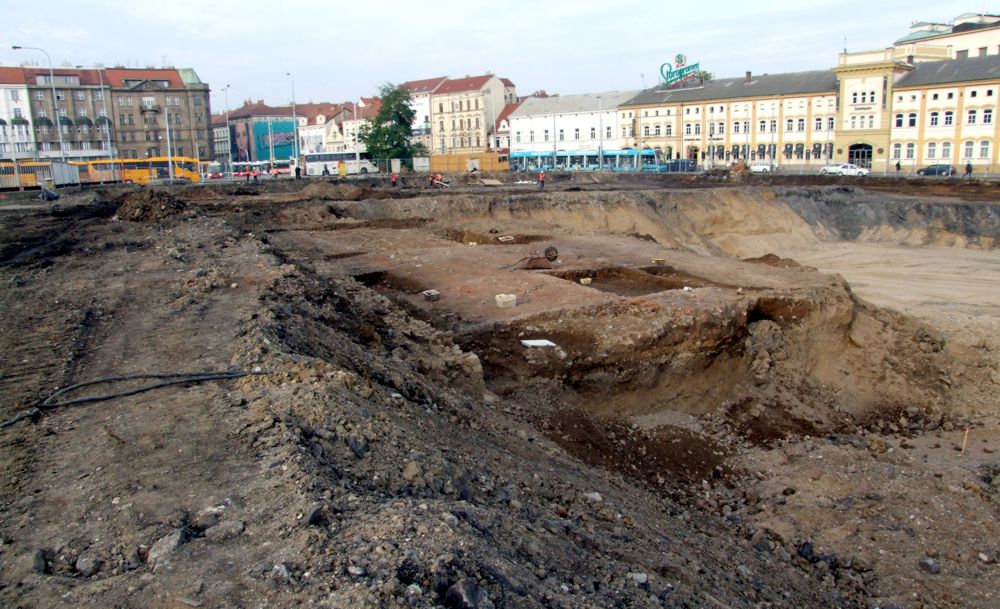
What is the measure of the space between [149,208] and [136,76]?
71.1 metres

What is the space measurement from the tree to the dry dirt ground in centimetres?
5086

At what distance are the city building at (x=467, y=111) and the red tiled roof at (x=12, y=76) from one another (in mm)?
46337

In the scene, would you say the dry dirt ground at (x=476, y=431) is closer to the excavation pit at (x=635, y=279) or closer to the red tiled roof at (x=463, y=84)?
the excavation pit at (x=635, y=279)

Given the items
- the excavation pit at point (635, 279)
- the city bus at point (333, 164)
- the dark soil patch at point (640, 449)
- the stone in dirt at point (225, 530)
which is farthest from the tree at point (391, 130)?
the stone in dirt at point (225, 530)

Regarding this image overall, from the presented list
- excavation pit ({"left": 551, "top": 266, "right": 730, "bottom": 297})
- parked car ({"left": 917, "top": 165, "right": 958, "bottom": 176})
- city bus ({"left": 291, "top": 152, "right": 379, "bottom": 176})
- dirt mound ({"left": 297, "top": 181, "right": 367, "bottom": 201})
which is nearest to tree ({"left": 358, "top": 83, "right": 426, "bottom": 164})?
city bus ({"left": 291, "top": 152, "right": 379, "bottom": 176})

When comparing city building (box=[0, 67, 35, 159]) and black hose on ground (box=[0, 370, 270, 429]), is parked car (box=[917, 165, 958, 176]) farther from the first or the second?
city building (box=[0, 67, 35, 159])

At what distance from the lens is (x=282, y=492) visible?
5.12 metres

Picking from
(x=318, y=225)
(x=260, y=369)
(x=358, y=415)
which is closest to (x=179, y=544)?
(x=358, y=415)

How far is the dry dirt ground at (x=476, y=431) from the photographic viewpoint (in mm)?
4566

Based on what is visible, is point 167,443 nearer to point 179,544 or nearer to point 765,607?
point 179,544

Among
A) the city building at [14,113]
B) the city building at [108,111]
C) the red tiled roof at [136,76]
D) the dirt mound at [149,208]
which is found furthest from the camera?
the red tiled roof at [136,76]

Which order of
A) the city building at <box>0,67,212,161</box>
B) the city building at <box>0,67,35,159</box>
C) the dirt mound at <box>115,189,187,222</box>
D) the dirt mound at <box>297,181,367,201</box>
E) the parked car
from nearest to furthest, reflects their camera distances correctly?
the dirt mound at <box>115,189,187,222</box>
the dirt mound at <box>297,181,367,201</box>
the parked car
the city building at <box>0,67,35,159</box>
the city building at <box>0,67,212,161</box>

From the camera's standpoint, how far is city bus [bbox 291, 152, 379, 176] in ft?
225

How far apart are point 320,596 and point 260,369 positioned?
4381 millimetres
